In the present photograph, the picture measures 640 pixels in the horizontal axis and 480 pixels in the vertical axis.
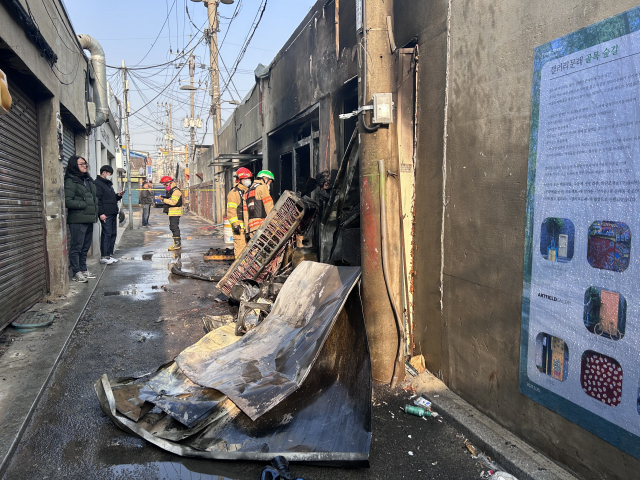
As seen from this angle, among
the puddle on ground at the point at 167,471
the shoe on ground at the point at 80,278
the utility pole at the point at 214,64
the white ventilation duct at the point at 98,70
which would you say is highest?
the utility pole at the point at 214,64

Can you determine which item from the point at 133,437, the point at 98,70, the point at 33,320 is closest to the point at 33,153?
the point at 33,320

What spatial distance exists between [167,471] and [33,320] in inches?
141

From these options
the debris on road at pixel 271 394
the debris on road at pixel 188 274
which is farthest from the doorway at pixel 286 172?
the debris on road at pixel 271 394

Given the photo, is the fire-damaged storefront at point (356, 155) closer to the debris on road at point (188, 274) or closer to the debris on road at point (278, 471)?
the debris on road at point (278, 471)

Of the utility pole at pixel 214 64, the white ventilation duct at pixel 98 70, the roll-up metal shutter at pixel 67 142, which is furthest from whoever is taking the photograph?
the utility pole at pixel 214 64

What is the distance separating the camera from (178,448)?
265cm

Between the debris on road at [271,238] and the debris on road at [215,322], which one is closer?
the debris on road at [215,322]

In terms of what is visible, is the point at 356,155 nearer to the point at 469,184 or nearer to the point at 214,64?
the point at 469,184

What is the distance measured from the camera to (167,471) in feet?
8.36

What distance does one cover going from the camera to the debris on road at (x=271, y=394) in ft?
8.68

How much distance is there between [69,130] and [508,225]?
9.19 m

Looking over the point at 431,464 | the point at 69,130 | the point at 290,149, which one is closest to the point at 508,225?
the point at 431,464

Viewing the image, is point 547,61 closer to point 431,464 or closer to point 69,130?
point 431,464

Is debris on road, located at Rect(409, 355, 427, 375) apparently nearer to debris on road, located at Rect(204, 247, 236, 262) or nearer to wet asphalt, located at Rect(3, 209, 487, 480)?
wet asphalt, located at Rect(3, 209, 487, 480)
